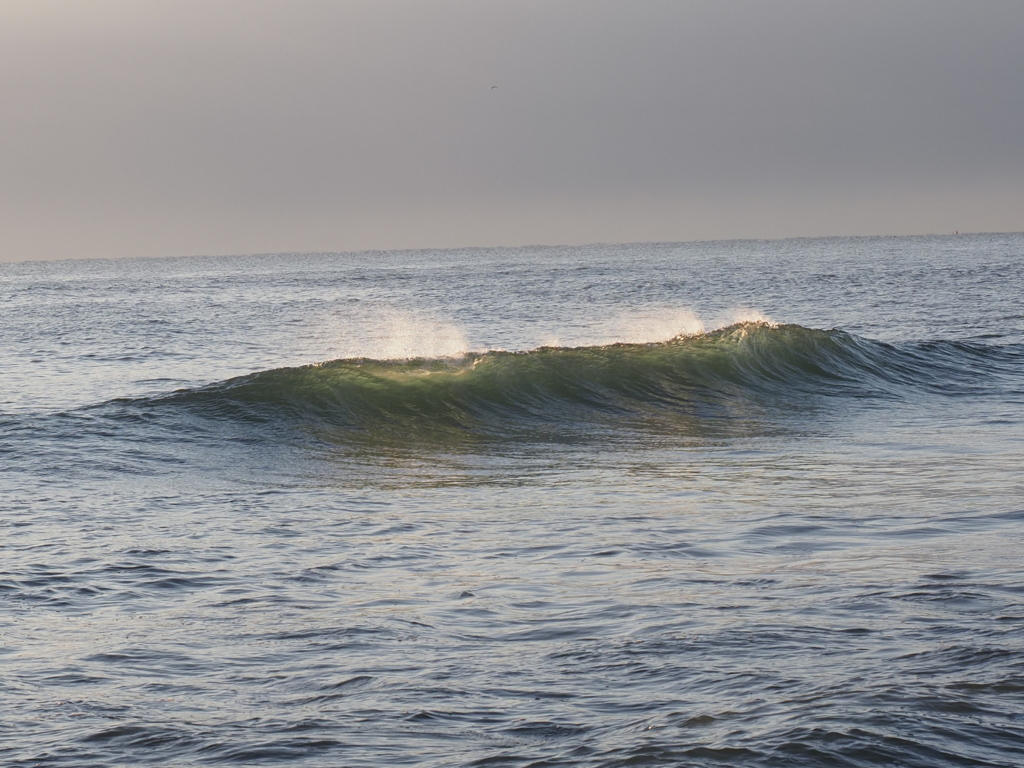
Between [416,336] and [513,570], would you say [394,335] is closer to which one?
[416,336]

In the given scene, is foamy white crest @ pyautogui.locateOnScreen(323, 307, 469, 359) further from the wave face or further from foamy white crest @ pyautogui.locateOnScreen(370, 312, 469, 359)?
the wave face

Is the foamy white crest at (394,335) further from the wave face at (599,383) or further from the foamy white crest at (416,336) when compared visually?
the wave face at (599,383)

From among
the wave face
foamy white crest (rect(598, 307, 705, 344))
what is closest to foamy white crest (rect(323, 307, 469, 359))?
the wave face

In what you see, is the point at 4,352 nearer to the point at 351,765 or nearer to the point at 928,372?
the point at 928,372

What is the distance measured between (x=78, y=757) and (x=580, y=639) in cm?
260

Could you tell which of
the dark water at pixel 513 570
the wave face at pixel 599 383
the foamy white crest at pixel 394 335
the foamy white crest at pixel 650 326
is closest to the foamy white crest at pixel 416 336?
the foamy white crest at pixel 394 335

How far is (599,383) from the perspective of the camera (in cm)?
1997

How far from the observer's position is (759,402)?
19078 mm

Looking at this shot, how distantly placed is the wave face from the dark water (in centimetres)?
10

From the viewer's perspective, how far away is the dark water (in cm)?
502

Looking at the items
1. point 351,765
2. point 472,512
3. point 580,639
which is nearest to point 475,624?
point 580,639

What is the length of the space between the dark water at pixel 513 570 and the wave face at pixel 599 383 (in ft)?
0.34

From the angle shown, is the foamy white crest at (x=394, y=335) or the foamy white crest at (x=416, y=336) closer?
the foamy white crest at (x=394, y=335)

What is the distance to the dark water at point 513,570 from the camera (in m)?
5.02
